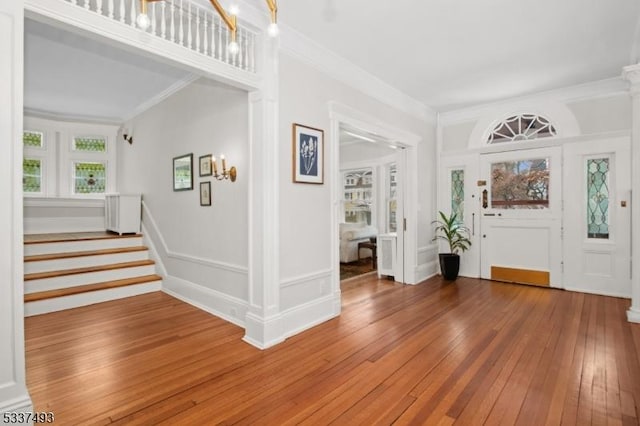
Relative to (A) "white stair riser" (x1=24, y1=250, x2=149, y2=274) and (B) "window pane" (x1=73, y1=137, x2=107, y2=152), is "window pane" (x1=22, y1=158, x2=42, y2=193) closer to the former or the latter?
(B) "window pane" (x1=73, y1=137, x2=107, y2=152)

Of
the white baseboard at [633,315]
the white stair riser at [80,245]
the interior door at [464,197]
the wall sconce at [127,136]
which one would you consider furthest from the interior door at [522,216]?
the wall sconce at [127,136]

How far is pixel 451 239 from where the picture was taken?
5.52 metres

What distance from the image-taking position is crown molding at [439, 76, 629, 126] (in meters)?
4.29

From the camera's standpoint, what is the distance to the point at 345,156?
8.23 metres

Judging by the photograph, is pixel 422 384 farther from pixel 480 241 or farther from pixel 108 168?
pixel 108 168

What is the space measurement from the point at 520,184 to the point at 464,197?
0.86 metres

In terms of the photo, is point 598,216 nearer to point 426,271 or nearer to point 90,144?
point 426,271

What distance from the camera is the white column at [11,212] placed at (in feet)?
5.46

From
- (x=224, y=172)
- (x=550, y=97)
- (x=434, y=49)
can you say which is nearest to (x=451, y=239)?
(x=550, y=97)

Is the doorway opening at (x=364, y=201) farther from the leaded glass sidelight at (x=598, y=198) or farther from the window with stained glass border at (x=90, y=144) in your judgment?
the window with stained glass border at (x=90, y=144)

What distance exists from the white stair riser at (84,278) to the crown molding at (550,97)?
18.4ft

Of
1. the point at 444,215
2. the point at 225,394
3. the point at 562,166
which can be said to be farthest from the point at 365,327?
the point at 562,166

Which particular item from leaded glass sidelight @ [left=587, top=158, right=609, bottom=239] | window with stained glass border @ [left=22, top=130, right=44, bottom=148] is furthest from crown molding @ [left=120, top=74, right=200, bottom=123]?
leaded glass sidelight @ [left=587, top=158, right=609, bottom=239]

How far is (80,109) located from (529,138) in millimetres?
7765
